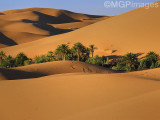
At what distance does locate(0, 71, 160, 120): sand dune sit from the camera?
534 cm

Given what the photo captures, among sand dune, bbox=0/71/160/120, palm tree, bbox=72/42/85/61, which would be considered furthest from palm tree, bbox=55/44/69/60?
sand dune, bbox=0/71/160/120

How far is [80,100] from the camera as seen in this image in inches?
265

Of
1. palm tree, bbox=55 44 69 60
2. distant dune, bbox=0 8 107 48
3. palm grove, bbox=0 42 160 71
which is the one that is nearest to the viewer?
palm grove, bbox=0 42 160 71

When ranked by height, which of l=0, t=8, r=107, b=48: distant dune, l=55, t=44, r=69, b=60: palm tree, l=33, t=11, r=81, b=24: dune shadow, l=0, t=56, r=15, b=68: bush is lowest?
l=0, t=56, r=15, b=68: bush

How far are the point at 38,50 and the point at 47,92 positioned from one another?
40.6 metres

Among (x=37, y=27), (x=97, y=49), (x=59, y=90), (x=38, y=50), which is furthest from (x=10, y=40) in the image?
(x=59, y=90)

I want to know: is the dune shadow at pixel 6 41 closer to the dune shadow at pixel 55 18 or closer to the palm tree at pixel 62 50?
the palm tree at pixel 62 50

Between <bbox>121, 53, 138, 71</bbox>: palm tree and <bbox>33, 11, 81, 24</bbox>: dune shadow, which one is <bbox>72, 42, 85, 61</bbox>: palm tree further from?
<bbox>33, 11, 81, 24</bbox>: dune shadow

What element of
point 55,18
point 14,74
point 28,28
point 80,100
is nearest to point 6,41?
point 28,28

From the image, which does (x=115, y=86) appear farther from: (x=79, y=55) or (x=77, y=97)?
(x=79, y=55)

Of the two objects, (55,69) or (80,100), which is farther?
(55,69)

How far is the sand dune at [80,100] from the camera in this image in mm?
5344

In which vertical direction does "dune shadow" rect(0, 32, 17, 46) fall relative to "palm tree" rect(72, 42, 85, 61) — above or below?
above

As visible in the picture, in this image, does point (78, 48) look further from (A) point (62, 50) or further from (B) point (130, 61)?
(B) point (130, 61)
